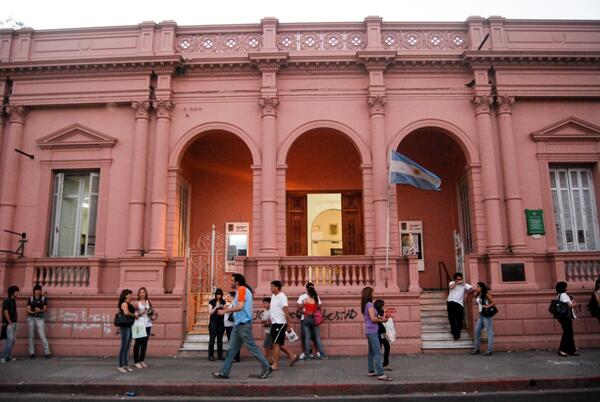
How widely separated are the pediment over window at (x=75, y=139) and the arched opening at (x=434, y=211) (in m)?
9.80

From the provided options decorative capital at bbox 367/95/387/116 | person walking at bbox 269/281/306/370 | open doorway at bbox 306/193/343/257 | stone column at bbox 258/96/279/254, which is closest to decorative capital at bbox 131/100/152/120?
stone column at bbox 258/96/279/254

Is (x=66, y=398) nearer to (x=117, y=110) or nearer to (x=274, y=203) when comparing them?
(x=274, y=203)

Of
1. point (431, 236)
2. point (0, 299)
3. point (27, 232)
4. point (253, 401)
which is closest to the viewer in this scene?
point (253, 401)

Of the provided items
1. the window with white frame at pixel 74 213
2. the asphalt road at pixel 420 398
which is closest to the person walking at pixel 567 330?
the asphalt road at pixel 420 398

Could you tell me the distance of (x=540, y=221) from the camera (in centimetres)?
1297

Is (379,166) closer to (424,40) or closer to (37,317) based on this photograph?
(424,40)

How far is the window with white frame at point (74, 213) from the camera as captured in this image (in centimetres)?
1366

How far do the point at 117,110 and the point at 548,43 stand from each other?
43.2 ft

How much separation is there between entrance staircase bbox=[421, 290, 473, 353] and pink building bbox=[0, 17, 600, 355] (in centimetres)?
8

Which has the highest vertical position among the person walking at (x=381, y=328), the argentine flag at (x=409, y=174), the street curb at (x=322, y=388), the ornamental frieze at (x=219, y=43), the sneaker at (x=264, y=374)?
the ornamental frieze at (x=219, y=43)

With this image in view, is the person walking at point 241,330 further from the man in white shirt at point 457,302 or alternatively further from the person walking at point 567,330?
the person walking at point 567,330

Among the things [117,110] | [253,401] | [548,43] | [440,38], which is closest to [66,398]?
[253,401]

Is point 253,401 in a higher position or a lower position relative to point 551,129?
lower

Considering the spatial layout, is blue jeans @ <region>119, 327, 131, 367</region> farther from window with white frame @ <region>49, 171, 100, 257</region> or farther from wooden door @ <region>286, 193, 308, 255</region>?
wooden door @ <region>286, 193, 308, 255</region>
